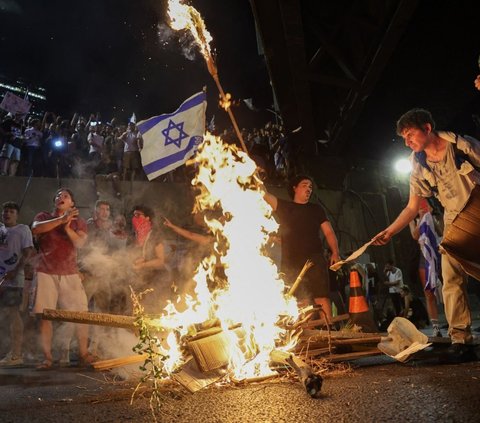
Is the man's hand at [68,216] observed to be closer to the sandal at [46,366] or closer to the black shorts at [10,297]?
the black shorts at [10,297]

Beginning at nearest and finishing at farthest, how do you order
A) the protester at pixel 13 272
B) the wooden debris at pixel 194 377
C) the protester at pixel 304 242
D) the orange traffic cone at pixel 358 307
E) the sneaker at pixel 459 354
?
the wooden debris at pixel 194 377 → the sneaker at pixel 459 354 → the protester at pixel 304 242 → the orange traffic cone at pixel 358 307 → the protester at pixel 13 272

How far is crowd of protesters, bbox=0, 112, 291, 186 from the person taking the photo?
31.8 feet

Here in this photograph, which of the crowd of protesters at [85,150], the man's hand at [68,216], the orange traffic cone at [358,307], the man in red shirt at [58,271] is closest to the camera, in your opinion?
the orange traffic cone at [358,307]

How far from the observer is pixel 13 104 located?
10.2m

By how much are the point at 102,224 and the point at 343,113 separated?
542cm

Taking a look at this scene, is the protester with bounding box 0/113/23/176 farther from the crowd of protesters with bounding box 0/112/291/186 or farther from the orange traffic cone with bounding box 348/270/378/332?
the orange traffic cone with bounding box 348/270/378/332

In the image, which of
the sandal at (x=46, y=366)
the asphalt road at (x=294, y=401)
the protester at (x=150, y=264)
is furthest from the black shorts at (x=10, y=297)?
the asphalt road at (x=294, y=401)

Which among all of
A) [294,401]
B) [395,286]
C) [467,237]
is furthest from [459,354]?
[395,286]

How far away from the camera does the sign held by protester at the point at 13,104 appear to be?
10.1 meters

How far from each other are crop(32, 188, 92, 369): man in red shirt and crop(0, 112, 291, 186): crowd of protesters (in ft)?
14.1

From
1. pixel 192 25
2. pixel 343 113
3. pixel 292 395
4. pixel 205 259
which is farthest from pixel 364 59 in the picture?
pixel 292 395

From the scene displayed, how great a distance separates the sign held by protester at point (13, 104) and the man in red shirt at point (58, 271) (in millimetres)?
6360

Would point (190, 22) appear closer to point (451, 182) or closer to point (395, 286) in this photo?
point (451, 182)

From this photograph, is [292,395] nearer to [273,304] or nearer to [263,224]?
[273,304]
